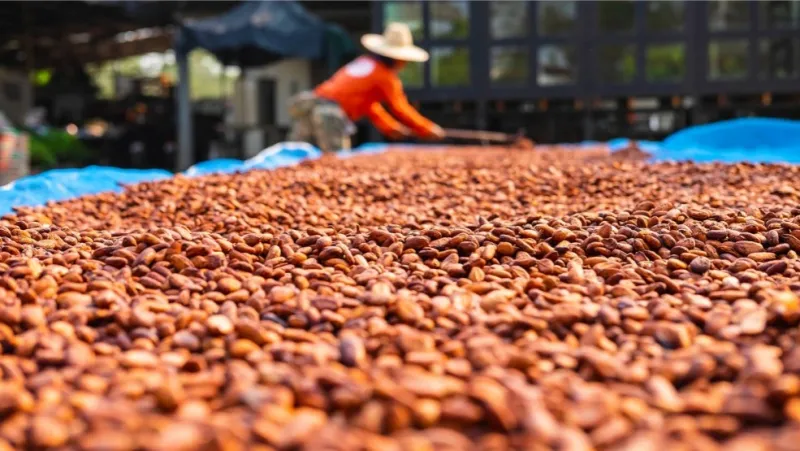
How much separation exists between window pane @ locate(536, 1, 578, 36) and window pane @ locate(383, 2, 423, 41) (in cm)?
122

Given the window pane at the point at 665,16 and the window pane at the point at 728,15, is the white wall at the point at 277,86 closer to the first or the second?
the window pane at the point at 665,16

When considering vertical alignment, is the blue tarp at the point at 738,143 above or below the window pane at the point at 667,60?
below

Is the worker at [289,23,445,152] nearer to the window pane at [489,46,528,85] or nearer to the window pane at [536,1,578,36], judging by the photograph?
the window pane at [489,46,528,85]

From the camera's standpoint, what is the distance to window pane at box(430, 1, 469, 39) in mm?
8609

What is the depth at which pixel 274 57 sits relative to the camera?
28.9 ft

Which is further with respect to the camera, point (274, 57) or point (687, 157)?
point (274, 57)

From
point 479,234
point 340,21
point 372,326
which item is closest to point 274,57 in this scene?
point 340,21

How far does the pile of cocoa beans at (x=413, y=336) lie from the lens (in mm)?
1038

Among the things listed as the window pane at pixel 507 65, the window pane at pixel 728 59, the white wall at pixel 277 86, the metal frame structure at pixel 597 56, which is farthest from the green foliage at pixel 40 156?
the window pane at pixel 728 59

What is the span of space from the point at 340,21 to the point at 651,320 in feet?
31.2

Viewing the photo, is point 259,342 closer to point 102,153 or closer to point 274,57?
point 274,57

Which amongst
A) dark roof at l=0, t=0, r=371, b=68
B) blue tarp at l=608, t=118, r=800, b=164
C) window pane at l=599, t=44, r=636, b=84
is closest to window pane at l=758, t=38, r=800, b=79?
window pane at l=599, t=44, r=636, b=84

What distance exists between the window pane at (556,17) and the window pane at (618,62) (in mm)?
430

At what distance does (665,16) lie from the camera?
8227 millimetres
